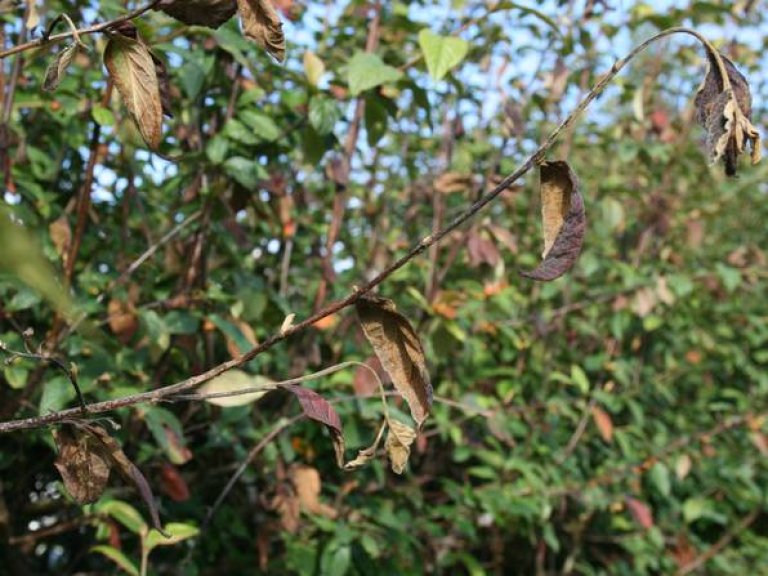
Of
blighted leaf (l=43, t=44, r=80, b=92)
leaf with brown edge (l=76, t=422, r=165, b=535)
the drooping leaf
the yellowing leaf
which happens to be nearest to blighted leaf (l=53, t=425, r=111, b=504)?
leaf with brown edge (l=76, t=422, r=165, b=535)

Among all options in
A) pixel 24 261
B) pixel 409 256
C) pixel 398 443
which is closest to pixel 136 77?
pixel 409 256

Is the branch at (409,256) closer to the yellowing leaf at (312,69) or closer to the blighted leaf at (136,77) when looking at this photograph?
the blighted leaf at (136,77)

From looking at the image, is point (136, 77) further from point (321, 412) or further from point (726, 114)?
point (726, 114)

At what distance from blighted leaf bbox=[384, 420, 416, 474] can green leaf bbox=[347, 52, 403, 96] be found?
76 centimetres

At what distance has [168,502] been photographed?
1.78 m

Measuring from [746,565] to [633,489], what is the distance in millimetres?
698

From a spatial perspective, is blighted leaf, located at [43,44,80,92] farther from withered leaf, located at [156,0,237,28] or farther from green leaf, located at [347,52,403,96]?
green leaf, located at [347,52,403,96]

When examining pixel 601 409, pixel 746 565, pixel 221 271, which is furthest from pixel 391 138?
pixel 746 565

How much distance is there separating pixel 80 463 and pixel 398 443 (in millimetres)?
306

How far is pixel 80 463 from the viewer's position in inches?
33.3

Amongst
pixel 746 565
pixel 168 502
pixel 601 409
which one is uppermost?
pixel 168 502

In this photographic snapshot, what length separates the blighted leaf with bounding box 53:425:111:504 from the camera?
84cm

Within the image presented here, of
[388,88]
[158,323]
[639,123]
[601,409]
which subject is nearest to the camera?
[158,323]

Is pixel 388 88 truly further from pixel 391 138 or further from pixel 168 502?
pixel 391 138
